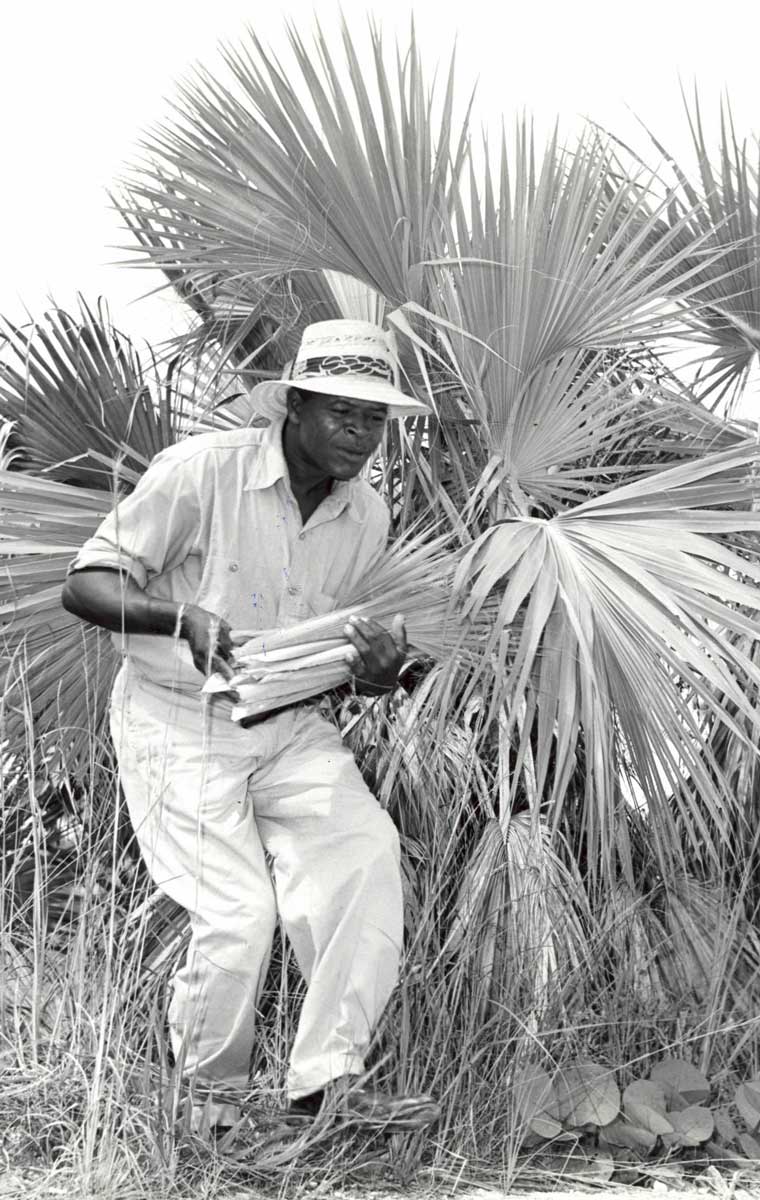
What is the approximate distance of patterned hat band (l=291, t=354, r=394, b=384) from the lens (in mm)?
3586

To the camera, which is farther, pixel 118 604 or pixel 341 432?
pixel 341 432

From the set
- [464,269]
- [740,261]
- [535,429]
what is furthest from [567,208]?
[740,261]

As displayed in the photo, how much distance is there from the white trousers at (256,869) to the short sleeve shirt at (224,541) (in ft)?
0.49

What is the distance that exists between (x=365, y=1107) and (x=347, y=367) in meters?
1.58

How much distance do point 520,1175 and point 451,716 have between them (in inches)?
53.9

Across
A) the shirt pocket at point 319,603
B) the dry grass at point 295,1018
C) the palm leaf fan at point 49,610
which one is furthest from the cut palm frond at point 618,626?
the palm leaf fan at point 49,610

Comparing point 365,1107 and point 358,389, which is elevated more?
point 358,389

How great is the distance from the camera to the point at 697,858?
4.61 m

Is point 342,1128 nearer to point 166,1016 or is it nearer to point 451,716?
point 166,1016

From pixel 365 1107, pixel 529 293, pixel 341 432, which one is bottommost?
pixel 365 1107

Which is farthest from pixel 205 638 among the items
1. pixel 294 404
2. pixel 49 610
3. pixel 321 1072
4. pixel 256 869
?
pixel 49 610

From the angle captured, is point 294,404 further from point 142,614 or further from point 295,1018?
point 295,1018

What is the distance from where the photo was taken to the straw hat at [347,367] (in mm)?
3514

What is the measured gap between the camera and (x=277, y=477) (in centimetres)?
358
